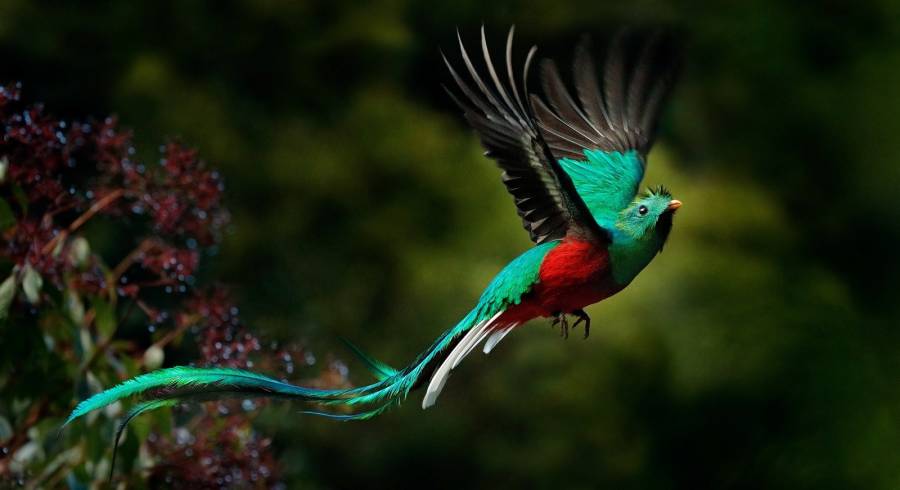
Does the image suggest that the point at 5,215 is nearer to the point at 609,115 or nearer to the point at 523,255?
the point at 523,255

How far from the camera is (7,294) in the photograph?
1.06m

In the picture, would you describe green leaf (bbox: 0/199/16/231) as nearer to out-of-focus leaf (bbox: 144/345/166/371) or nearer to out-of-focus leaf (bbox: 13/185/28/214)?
out-of-focus leaf (bbox: 13/185/28/214)

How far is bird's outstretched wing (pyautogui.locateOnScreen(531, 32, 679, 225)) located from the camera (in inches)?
44.3

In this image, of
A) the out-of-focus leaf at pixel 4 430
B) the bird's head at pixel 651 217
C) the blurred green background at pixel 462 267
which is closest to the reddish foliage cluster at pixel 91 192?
the out-of-focus leaf at pixel 4 430

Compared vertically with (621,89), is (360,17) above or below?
above

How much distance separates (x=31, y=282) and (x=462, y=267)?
2490mm

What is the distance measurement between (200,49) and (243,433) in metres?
2.48

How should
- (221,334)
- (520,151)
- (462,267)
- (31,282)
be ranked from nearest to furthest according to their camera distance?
(520,151) < (31,282) < (221,334) < (462,267)

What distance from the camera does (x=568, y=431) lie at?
11.2ft

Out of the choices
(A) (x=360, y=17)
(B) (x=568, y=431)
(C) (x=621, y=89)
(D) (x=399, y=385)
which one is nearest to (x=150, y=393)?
(D) (x=399, y=385)

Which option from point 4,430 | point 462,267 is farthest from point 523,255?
point 462,267

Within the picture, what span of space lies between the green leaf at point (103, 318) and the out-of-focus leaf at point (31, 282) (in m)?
0.10

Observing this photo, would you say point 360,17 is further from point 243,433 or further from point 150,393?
point 150,393

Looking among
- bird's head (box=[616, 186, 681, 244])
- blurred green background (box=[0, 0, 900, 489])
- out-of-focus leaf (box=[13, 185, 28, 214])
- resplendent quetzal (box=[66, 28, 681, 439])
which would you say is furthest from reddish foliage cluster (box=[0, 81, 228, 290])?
blurred green background (box=[0, 0, 900, 489])
